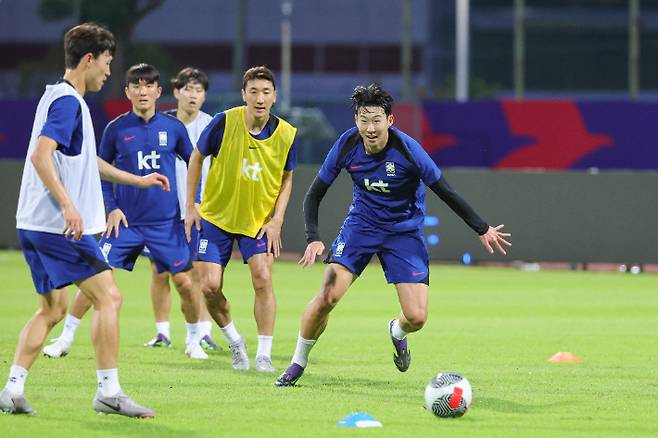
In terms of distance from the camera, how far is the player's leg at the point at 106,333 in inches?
350

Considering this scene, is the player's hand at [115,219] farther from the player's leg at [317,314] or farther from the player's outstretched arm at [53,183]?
the player's outstretched arm at [53,183]

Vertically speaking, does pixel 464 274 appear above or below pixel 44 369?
below

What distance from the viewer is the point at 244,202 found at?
1196 centimetres

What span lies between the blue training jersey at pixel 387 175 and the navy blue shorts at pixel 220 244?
1.11m

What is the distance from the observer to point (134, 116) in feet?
43.6

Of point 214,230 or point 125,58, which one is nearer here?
point 214,230

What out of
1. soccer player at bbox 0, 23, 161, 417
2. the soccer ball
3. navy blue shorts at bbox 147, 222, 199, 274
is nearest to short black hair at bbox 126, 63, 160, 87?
navy blue shorts at bbox 147, 222, 199, 274

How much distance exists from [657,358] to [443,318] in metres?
4.10

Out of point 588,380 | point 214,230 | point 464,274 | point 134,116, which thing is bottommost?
point 464,274

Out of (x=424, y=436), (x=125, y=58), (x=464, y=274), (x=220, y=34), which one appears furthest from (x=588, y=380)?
(x=220, y=34)

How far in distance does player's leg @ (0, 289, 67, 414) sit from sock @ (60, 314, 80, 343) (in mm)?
3737

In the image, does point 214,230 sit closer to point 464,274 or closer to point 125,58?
point 464,274

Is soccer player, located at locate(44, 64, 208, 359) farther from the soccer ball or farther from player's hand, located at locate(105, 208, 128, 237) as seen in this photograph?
the soccer ball

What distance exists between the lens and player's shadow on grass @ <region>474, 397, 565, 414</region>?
9.78 metres
